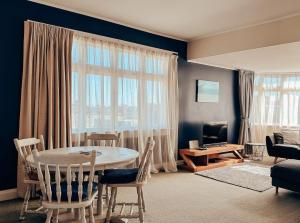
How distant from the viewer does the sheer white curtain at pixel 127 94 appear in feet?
13.4

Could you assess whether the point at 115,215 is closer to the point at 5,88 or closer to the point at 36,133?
the point at 36,133

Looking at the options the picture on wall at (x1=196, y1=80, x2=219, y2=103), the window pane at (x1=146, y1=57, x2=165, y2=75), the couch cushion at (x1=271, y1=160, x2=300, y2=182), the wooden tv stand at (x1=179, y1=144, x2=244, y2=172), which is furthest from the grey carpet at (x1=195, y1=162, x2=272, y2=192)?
the window pane at (x1=146, y1=57, x2=165, y2=75)

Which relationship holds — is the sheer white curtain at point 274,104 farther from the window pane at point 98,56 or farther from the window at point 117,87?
the window pane at point 98,56

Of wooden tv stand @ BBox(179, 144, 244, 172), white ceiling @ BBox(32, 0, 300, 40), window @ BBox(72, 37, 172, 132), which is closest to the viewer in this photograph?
white ceiling @ BBox(32, 0, 300, 40)

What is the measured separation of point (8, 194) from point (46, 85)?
1561 mm

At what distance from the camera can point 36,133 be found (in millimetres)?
3584

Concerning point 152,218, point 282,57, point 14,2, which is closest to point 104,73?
point 14,2

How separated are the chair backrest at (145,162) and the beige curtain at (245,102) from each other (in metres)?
5.01

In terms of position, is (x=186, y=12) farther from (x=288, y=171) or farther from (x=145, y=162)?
(x=288, y=171)

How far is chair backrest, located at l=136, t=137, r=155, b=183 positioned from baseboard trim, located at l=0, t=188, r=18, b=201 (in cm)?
191

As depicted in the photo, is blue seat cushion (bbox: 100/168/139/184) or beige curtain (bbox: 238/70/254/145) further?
beige curtain (bbox: 238/70/254/145)

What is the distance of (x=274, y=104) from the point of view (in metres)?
7.31

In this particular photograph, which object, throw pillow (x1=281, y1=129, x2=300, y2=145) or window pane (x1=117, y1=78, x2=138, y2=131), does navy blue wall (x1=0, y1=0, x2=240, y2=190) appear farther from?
throw pillow (x1=281, y1=129, x2=300, y2=145)

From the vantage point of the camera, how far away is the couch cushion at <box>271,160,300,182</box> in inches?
142
